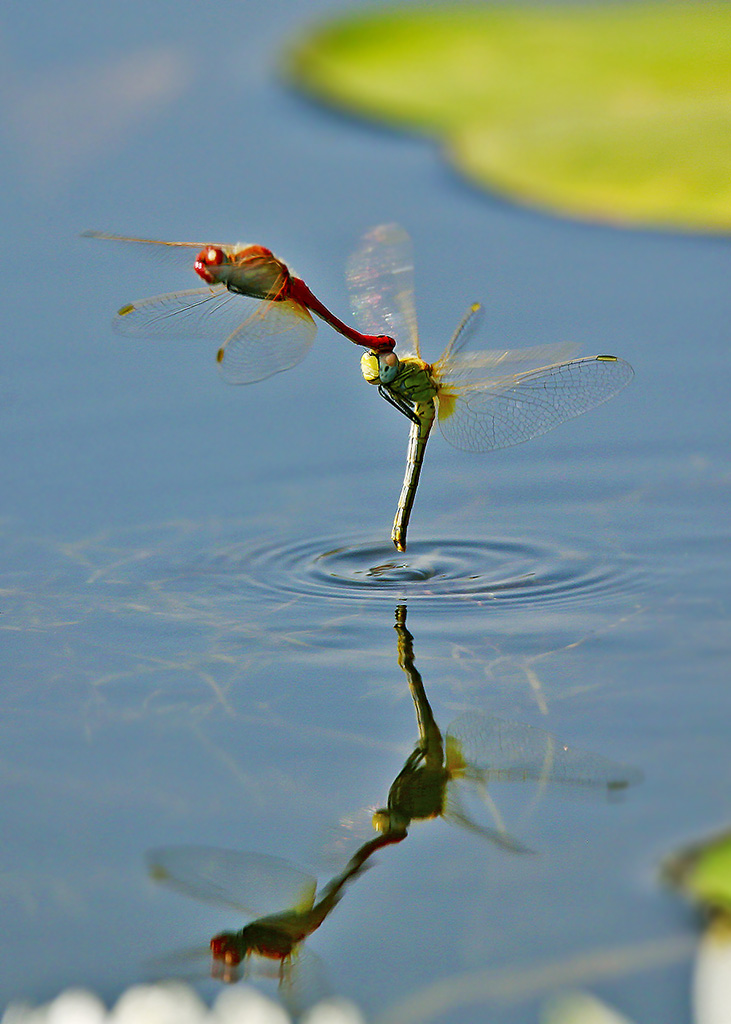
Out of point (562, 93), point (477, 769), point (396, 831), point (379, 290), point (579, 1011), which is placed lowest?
point (579, 1011)

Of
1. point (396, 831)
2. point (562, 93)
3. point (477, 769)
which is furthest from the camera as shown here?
point (562, 93)

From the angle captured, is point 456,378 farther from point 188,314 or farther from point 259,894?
point 259,894

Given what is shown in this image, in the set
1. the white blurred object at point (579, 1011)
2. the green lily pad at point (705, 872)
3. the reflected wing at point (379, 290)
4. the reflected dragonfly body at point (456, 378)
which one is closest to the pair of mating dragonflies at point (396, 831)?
the green lily pad at point (705, 872)

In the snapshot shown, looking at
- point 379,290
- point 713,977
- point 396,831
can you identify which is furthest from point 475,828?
point 379,290

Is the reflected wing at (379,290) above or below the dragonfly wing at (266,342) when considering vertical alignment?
above

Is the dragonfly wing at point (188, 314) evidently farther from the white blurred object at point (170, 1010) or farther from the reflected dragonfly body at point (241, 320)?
the white blurred object at point (170, 1010)

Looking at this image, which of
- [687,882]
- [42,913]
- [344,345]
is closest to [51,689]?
[42,913]
